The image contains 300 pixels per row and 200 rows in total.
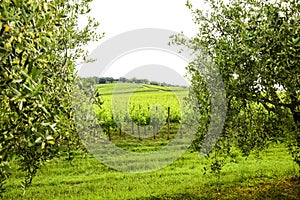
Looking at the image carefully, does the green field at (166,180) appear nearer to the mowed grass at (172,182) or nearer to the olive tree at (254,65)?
the mowed grass at (172,182)

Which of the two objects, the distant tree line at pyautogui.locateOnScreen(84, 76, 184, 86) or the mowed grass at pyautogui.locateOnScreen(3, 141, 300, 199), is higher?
the distant tree line at pyautogui.locateOnScreen(84, 76, 184, 86)

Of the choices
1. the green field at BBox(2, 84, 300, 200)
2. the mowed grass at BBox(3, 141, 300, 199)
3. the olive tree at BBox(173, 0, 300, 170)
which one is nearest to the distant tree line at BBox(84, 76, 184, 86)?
the green field at BBox(2, 84, 300, 200)

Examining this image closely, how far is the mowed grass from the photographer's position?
38.5 feet

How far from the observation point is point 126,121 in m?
26.6

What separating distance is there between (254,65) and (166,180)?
6978 millimetres

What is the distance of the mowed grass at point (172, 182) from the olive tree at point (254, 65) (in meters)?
1.99

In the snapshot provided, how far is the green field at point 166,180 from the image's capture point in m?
11.4

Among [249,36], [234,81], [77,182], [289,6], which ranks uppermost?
[289,6]

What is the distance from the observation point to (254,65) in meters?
8.23

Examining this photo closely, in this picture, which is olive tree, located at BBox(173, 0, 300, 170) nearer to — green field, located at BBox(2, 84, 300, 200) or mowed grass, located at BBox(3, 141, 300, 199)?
green field, located at BBox(2, 84, 300, 200)

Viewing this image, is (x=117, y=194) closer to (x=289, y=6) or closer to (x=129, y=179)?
(x=129, y=179)

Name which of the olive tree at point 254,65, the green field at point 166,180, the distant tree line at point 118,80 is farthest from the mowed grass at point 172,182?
the distant tree line at point 118,80

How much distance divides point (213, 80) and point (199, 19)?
2437mm

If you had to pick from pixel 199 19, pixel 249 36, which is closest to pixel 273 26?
pixel 249 36
